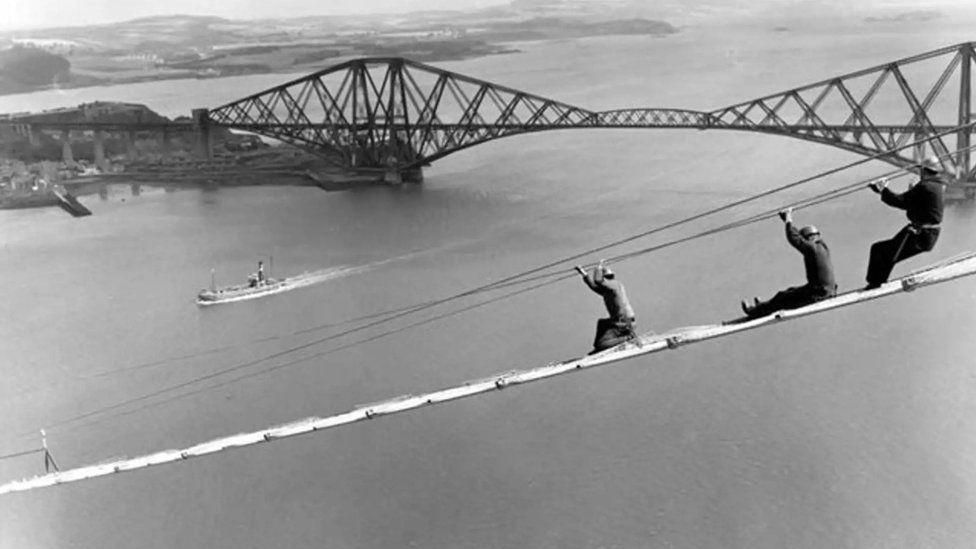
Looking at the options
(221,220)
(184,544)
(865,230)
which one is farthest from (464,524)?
(221,220)

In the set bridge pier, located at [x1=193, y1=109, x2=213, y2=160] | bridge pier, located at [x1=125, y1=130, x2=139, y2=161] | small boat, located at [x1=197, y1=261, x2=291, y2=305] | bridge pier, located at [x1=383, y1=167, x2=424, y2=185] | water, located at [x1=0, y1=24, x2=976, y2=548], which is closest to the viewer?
water, located at [x1=0, y1=24, x2=976, y2=548]

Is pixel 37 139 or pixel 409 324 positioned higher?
pixel 37 139

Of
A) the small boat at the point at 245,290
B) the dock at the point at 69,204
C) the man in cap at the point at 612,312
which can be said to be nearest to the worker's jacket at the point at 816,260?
the man in cap at the point at 612,312

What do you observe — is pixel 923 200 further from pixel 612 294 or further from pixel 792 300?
pixel 612 294

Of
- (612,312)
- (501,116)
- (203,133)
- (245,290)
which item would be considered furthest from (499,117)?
(612,312)

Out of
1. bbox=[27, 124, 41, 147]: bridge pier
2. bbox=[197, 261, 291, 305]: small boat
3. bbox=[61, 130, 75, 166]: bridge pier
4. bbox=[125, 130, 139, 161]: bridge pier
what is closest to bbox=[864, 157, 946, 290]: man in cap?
bbox=[197, 261, 291, 305]: small boat

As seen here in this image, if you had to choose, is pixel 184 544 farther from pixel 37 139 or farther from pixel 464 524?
pixel 37 139

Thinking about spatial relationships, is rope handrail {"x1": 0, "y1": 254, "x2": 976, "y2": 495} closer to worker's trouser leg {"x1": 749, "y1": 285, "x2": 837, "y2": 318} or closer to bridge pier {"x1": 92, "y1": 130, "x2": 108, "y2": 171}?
worker's trouser leg {"x1": 749, "y1": 285, "x2": 837, "y2": 318}
